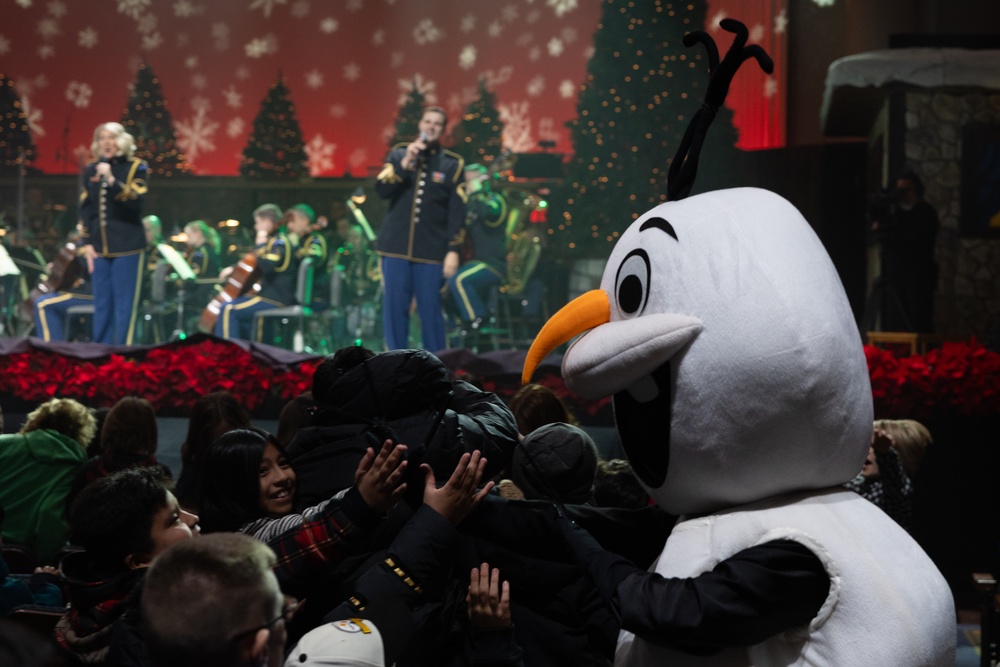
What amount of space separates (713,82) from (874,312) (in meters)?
7.82

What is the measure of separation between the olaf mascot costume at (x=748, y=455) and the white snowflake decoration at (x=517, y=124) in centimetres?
1008

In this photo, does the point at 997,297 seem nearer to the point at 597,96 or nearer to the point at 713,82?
the point at 597,96

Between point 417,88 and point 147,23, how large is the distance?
128 inches

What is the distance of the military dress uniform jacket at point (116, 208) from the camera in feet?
30.1

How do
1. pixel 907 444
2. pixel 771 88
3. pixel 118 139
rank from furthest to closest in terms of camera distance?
pixel 771 88, pixel 118 139, pixel 907 444

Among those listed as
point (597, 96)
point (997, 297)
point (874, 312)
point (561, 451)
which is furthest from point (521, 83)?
point (561, 451)

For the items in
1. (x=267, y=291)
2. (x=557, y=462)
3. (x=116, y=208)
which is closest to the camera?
(x=557, y=462)

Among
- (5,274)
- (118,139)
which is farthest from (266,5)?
(5,274)

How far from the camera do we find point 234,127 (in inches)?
484

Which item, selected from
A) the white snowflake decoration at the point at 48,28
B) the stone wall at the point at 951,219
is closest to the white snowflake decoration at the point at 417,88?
the white snowflake decoration at the point at 48,28

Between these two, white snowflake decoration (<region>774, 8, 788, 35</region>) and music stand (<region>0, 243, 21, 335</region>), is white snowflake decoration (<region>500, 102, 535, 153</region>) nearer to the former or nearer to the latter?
white snowflake decoration (<region>774, 8, 788, 35</region>)

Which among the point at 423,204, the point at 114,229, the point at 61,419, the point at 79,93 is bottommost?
the point at 61,419

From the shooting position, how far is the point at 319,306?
1023 cm

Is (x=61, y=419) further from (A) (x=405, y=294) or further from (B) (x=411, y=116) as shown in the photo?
(B) (x=411, y=116)
